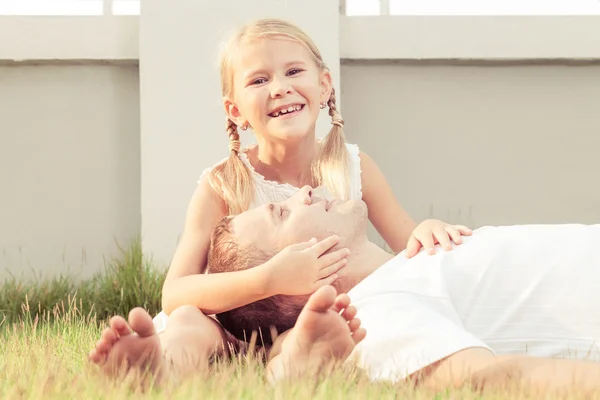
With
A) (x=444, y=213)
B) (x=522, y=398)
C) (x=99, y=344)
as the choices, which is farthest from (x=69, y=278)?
(x=522, y=398)

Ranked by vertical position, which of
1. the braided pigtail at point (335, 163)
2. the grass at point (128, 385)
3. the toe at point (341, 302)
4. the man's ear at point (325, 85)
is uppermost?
the man's ear at point (325, 85)

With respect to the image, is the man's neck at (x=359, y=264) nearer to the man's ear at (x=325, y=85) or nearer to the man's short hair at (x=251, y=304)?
the man's short hair at (x=251, y=304)

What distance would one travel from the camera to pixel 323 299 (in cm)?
150

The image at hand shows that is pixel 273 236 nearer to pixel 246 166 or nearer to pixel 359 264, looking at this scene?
pixel 359 264

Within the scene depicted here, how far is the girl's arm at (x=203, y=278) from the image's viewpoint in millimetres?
1884

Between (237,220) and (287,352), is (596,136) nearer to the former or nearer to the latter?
(237,220)

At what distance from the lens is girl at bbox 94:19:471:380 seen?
1950mm

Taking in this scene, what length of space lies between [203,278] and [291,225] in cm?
28

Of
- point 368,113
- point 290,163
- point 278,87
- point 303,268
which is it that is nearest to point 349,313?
point 303,268

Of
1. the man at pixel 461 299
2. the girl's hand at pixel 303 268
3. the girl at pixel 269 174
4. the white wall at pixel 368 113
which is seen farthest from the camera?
the white wall at pixel 368 113

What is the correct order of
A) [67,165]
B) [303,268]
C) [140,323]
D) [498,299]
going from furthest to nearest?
[67,165] → [303,268] → [498,299] → [140,323]

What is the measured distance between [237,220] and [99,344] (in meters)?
0.61

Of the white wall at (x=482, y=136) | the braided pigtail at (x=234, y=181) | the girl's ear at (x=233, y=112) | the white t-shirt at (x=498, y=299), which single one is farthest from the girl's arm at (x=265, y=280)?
the white wall at (x=482, y=136)

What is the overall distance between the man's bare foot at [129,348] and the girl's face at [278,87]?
1.09 m
